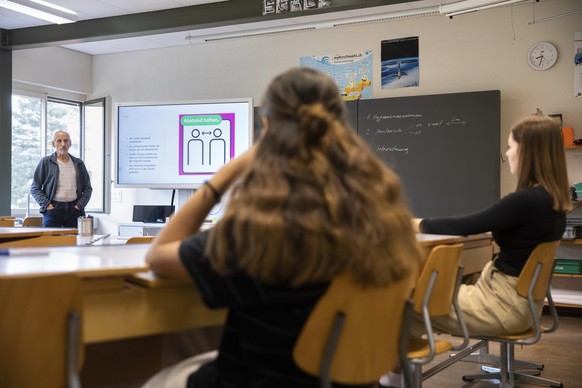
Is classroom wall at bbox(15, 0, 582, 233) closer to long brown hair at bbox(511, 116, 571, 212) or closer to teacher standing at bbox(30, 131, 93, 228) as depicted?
teacher standing at bbox(30, 131, 93, 228)

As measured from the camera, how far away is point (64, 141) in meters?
5.97

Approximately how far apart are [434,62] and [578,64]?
1.30 metres

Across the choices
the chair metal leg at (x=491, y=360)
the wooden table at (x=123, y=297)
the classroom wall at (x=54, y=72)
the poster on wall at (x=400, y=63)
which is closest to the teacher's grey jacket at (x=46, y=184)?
the classroom wall at (x=54, y=72)

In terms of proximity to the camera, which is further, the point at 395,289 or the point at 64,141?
the point at 64,141

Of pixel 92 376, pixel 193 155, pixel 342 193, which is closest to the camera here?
pixel 342 193

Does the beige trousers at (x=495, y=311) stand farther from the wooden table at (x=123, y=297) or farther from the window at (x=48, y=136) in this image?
the window at (x=48, y=136)

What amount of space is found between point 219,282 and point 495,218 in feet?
5.23

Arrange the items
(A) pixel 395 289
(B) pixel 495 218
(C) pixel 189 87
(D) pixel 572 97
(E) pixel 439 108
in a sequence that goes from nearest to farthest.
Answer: (A) pixel 395 289, (B) pixel 495 218, (D) pixel 572 97, (E) pixel 439 108, (C) pixel 189 87

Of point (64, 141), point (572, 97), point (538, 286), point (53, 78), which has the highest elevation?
point (53, 78)

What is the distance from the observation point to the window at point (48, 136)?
295 inches

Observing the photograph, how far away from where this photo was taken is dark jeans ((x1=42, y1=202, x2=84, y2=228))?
5914mm

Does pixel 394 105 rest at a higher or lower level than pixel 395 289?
higher

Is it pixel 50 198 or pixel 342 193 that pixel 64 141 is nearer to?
pixel 50 198

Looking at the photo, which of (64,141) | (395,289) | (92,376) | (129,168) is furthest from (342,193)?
(129,168)
